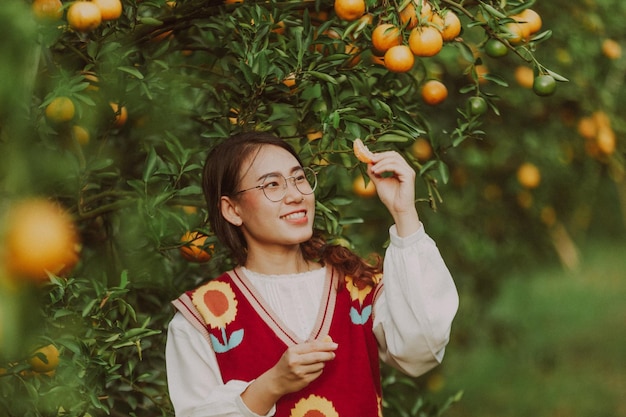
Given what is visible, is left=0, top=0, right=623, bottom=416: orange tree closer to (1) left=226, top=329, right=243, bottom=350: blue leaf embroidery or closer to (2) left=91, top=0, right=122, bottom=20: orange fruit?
(2) left=91, top=0, right=122, bottom=20: orange fruit

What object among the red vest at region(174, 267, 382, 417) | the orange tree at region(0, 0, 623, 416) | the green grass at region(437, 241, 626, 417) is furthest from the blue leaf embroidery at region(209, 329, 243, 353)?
the green grass at region(437, 241, 626, 417)

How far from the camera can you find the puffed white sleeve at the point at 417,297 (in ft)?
5.56

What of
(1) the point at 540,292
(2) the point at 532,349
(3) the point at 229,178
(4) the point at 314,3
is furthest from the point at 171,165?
(1) the point at 540,292

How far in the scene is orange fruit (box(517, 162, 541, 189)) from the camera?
350cm

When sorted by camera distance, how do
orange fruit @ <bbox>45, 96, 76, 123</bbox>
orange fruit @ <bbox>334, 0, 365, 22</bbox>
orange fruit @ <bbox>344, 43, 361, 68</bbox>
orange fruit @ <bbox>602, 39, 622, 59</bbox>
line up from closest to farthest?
1. orange fruit @ <bbox>45, 96, 76, 123</bbox>
2. orange fruit @ <bbox>334, 0, 365, 22</bbox>
3. orange fruit @ <bbox>344, 43, 361, 68</bbox>
4. orange fruit @ <bbox>602, 39, 622, 59</bbox>

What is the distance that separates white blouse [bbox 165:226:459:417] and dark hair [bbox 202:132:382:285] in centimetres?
13

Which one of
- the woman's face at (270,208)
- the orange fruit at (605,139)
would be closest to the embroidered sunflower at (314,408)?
the woman's face at (270,208)

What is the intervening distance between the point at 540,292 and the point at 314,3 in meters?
4.88

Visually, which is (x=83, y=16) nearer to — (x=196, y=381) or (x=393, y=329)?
(x=196, y=381)

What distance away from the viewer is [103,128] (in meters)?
2.12

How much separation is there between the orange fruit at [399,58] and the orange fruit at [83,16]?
56 centimetres

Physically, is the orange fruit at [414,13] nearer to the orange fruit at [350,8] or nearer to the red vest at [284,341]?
the orange fruit at [350,8]

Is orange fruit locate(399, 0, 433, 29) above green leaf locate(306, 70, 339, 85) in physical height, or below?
above

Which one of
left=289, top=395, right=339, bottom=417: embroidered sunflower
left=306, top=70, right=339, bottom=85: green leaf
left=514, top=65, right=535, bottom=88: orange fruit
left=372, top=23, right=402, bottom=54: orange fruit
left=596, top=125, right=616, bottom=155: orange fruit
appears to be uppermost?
left=372, top=23, right=402, bottom=54: orange fruit
